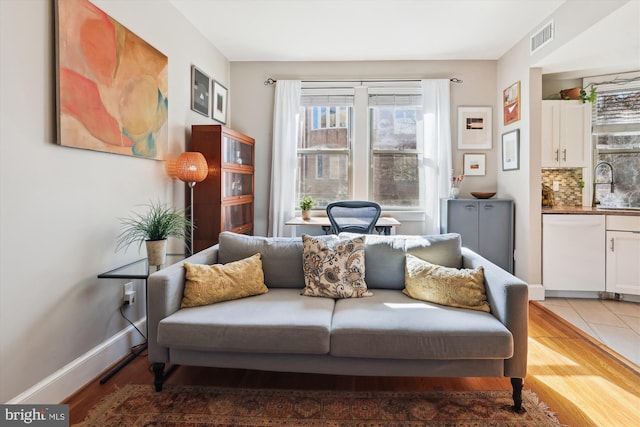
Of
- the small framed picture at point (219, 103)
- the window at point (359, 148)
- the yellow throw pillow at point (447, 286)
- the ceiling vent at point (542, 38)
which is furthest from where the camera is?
the window at point (359, 148)

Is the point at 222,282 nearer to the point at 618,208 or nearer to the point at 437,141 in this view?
the point at 437,141

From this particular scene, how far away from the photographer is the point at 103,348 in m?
2.13

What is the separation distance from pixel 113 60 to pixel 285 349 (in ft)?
6.67

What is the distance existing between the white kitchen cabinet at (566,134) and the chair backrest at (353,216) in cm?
208

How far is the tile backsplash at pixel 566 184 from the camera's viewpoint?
12.8 feet

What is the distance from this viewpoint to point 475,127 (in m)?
4.23

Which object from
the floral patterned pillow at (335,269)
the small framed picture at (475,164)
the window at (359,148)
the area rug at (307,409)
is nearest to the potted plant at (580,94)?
the small framed picture at (475,164)

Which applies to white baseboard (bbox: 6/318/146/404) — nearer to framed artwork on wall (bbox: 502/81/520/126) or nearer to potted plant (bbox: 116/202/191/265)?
potted plant (bbox: 116/202/191/265)

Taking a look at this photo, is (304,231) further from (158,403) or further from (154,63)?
(158,403)

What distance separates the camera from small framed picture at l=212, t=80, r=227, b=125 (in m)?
3.87

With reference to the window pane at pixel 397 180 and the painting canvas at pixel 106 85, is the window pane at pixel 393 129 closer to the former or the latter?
the window pane at pixel 397 180

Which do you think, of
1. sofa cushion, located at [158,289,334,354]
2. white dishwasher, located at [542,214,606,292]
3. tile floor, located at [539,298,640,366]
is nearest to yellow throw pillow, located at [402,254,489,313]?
sofa cushion, located at [158,289,334,354]

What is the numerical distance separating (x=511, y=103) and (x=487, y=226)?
1.40 meters

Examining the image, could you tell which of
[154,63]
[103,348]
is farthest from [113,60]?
[103,348]
